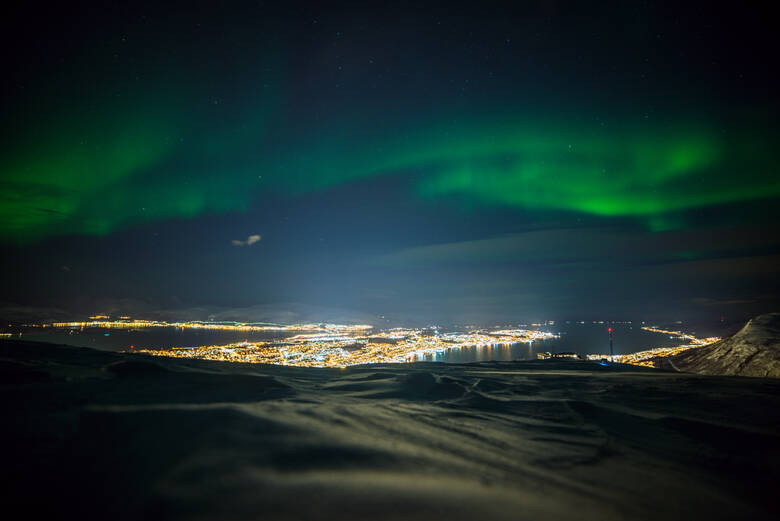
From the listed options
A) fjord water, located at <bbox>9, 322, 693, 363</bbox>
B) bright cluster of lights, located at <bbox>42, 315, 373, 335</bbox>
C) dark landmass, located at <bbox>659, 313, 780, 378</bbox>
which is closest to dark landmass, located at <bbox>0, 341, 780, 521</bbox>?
dark landmass, located at <bbox>659, 313, 780, 378</bbox>

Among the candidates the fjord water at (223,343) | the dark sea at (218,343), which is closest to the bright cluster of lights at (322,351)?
the fjord water at (223,343)

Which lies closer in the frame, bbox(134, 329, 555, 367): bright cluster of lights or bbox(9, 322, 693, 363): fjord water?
bbox(134, 329, 555, 367): bright cluster of lights

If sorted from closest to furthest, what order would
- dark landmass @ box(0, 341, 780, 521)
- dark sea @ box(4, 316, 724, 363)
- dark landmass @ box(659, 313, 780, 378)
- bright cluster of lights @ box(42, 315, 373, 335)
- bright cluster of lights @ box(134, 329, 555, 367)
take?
1. dark landmass @ box(0, 341, 780, 521)
2. dark landmass @ box(659, 313, 780, 378)
3. bright cluster of lights @ box(134, 329, 555, 367)
4. dark sea @ box(4, 316, 724, 363)
5. bright cluster of lights @ box(42, 315, 373, 335)

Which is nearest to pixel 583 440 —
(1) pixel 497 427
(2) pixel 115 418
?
(1) pixel 497 427

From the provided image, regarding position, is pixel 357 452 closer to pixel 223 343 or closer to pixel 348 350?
pixel 348 350

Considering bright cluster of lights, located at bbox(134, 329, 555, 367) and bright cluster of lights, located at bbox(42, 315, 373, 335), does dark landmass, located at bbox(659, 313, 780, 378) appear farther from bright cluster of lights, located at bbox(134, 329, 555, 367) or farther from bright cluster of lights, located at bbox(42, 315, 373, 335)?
bright cluster of lights, located at bbox(42, 315, 373, 335)

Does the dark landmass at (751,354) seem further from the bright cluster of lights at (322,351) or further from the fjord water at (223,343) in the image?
the fjord water at (223,343)

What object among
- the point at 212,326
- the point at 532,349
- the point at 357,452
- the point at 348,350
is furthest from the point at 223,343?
the point at 212,326
